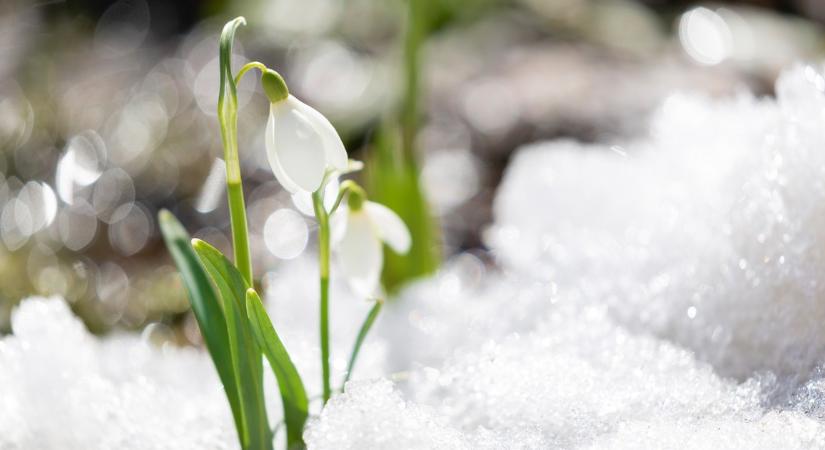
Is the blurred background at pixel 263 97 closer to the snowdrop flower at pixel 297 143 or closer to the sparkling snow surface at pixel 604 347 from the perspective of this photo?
the sparkling snow surface at pixel 604 347

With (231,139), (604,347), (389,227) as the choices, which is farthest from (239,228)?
(604,347)

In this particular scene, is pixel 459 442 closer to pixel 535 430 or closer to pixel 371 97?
pixel 535 430

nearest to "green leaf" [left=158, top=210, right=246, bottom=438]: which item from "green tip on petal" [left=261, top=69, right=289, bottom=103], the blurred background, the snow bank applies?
"green tip on petal" [left=261, top=69, right=289, bottom=103]

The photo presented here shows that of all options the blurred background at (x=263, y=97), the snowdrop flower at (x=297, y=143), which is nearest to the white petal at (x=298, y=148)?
the snowdrop flower at (x=297, y=143)

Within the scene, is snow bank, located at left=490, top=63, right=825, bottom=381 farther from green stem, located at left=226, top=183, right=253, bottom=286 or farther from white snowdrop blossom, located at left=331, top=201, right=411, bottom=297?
green stem, located at left=226, top=183, right=253, bottom=286

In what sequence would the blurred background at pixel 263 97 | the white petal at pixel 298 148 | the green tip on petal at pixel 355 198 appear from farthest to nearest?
the blurred background at pixel 263 97, the green tip on petal at pixel 355 198, the white petal at pixel 298 148

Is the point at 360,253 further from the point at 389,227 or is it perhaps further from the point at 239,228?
the point at 239,228

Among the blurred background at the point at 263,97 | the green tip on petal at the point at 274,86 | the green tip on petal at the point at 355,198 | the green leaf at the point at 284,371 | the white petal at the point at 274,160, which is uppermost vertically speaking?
the green tip on petal at the point at 274,86
